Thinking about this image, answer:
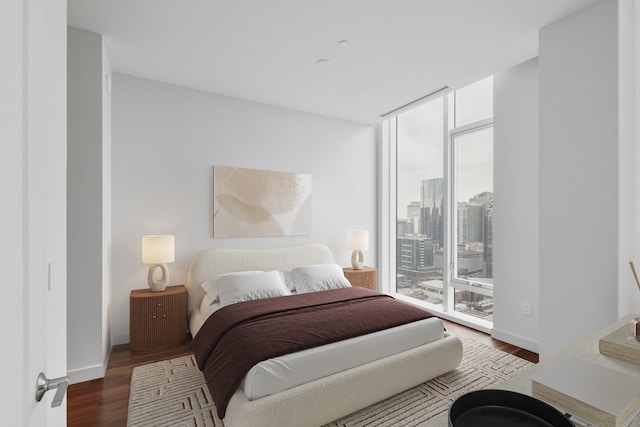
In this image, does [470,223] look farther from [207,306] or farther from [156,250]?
[156,250]

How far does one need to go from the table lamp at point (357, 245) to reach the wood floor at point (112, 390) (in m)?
1.74

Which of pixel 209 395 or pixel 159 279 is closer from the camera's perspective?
pixel 209 395

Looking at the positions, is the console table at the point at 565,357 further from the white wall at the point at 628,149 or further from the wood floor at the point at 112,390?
the wood floor at the point at 112,390

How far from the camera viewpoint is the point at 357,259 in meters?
4.33

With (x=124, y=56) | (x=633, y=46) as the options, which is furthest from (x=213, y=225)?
(x=633, y=46)

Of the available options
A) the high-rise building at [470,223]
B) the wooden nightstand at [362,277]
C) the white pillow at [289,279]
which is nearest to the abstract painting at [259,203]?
the white pillow at [289,279]

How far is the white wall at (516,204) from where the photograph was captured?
295cm

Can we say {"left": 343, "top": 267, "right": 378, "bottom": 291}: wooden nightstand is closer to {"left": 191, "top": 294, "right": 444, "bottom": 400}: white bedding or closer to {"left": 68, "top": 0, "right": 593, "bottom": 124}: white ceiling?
{"left": 191, "top": 294, "right": 444, "bottom": 400}: white bedding

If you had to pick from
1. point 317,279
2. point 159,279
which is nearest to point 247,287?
point 317,279

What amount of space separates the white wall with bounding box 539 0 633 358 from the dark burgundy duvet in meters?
0.99

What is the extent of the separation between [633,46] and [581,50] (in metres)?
0.74

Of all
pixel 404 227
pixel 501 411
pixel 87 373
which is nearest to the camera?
pixel 501 411

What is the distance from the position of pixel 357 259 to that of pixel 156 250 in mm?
2530

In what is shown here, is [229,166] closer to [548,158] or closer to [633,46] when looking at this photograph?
[548,158]
